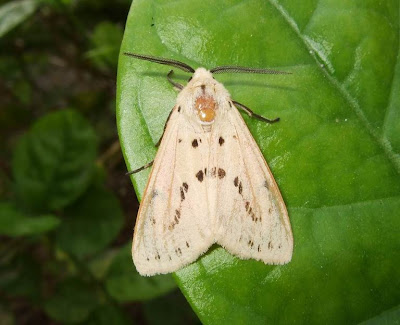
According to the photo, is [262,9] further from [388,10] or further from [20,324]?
[20,324]

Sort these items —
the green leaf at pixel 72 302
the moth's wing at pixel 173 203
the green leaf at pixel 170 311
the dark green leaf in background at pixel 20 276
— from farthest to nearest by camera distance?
1. the green leaf at pixel 170 311
2. the dark green leaf in background at pixel 20 276
3. the green leaf at pixel 72 302
4. the moth's wing at pixel 173 203

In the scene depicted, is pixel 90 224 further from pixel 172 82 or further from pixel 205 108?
pixel 172 82

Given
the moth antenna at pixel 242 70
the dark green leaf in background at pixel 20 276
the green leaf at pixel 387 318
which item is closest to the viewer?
the green leaf at pixel 387 318

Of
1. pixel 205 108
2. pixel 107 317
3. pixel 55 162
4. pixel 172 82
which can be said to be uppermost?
pixel 172 82

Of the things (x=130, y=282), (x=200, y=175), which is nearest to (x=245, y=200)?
(x=200, y=175)

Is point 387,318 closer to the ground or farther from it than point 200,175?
closer to the ground

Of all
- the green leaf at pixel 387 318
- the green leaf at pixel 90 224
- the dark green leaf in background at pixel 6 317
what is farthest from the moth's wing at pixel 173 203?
the dark green leaf in background at pixel 6 317

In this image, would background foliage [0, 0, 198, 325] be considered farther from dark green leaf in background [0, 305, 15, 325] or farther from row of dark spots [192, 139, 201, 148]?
row of dark spots [192, 139, 201, 148]

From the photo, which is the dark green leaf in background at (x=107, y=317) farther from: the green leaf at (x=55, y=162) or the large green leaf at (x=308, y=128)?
the large green leaf at (x=308, y=128)
